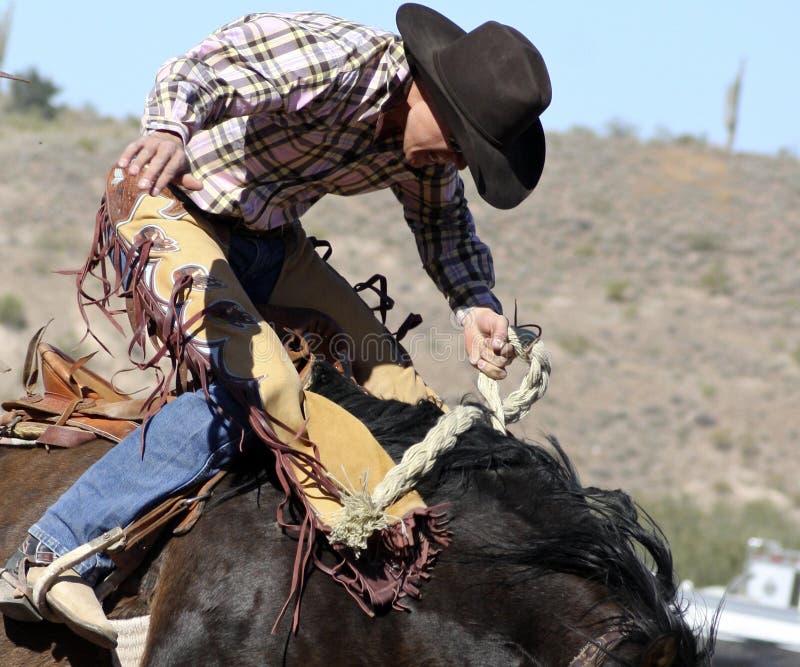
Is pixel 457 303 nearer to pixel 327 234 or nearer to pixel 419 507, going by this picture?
pixel 419 507

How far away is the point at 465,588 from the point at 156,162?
4.22ft

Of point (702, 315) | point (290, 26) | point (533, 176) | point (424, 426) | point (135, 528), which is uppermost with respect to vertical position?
point (290, 26)

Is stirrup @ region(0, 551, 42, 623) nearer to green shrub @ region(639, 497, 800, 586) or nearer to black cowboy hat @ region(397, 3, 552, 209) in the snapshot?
black cowboy hat @ region(397, 3, 552, 209)

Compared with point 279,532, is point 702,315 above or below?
below

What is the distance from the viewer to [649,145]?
38406 millimetres

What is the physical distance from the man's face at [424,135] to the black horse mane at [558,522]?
2.43 feet

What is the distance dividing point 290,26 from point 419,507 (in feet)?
4.52

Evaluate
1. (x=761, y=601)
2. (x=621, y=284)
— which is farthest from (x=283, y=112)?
(x=621, y=284)

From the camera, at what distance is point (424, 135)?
3100 mm

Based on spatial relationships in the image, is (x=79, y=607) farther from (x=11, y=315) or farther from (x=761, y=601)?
(x=11, y=315)

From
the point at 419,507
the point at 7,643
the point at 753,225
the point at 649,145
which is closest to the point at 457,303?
the point at 419,507

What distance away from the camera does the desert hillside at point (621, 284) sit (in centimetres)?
2006

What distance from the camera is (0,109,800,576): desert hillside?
20.1 meters

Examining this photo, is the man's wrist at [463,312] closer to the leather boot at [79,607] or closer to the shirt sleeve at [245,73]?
the shirt sleeve at [245,73]
